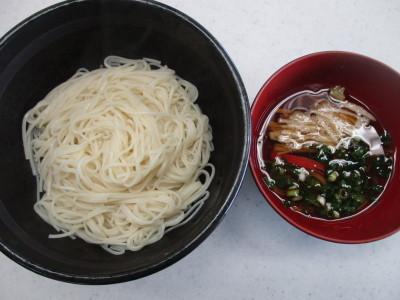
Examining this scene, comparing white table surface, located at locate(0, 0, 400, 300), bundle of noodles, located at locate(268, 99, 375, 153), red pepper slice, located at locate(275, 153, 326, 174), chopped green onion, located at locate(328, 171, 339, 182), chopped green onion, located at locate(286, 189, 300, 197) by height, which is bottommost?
white table surface, located at locate(0, 0, 400, 300)

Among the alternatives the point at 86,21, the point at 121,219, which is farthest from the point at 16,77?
A: the point at 121,219

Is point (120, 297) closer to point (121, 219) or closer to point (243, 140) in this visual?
point (121, 219)

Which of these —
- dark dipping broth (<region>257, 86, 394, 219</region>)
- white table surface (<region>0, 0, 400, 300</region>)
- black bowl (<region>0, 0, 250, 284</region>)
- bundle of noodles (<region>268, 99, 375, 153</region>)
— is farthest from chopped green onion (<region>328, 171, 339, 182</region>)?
black bowl (<region>0, 0, 250, 284</region>)

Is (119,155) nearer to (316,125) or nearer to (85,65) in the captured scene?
(85,65)

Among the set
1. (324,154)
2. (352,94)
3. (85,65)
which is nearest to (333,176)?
(324,154)

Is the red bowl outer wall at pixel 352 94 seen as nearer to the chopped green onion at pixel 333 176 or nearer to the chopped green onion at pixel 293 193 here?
the chopped green onion at pixel 293 193

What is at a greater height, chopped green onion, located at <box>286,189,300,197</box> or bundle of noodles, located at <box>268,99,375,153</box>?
bundle of noodles, located at <box>268,99,375,153</box>

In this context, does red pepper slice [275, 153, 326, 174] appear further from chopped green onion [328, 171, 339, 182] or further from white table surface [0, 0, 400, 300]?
white table surface [0, 0, 400, 300]

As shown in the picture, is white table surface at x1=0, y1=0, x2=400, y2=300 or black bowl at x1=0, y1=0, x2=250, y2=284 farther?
white table surface at x1=0, y1=0, x2=400, y2=300
